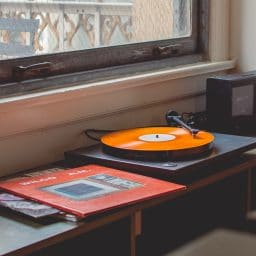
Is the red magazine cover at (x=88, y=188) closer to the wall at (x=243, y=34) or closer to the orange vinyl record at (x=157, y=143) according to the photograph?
the orange vinyl record at (x=157, y=143)

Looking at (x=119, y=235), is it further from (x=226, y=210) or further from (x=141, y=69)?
(x=141, y=69)

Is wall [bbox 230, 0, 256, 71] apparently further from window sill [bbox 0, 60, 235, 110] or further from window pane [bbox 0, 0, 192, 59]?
window pane [bbox 0, 0, 192, 59]

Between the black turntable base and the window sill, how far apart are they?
15cm

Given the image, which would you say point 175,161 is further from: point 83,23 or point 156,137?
point 83,23

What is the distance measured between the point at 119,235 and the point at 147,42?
0.80 metres

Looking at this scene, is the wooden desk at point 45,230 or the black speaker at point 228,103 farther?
the black speaker at point 228,103

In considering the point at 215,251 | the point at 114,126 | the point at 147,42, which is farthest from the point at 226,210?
the point at 147,42

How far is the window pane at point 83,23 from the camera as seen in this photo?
1584mm

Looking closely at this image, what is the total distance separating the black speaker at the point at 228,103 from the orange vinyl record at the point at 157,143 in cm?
22

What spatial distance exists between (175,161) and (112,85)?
36 centimetres

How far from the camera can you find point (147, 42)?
6.41 ft

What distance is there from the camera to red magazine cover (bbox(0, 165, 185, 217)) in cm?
122

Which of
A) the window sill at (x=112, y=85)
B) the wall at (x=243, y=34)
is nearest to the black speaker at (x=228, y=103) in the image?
the window sill at (x=112, y=85)

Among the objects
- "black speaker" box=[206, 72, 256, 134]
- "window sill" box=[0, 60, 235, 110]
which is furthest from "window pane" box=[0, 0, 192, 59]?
"black speaker" box=[206, 72, 256, 134]
